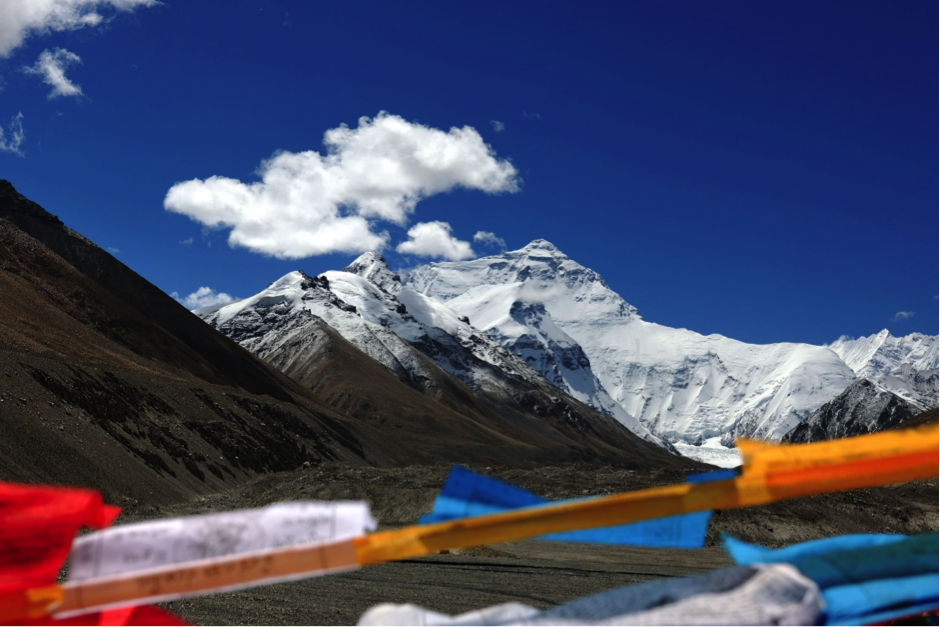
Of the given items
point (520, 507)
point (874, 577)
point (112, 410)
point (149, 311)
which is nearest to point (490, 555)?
point (874, 577)

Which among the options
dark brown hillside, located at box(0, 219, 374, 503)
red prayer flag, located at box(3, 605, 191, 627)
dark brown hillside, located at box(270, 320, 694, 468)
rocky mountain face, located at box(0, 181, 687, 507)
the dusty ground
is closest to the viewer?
red prayer flag, located at box(3, 605, 191, 627)

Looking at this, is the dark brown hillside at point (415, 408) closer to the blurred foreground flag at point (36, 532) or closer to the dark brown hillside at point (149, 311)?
the dark brown hillside at point (149, 311)

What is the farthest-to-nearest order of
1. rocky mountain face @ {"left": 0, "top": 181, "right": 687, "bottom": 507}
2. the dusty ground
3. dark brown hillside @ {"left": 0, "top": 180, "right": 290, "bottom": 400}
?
dark brown hillside @ {"left": 0, "top": 180, "right": 290, "bottom": 400} < rocky mountain face @ {"left": 0, "top": 181, "right": 687, "bottom": 507} < the dusty ground

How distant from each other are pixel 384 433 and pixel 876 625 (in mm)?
119310

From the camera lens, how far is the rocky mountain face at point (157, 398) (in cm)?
4700

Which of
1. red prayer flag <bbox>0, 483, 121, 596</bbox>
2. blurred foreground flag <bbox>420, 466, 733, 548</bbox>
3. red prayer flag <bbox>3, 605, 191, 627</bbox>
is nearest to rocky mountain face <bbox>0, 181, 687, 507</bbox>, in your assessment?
red prayer flag <bbox>0, 483, 121, 596</bbox>

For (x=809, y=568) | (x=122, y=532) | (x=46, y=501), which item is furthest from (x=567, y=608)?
(x=46, y=501)

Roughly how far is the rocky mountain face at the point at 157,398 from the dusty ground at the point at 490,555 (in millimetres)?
5265

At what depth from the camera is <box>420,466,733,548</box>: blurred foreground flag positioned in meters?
2.23

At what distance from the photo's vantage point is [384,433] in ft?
393

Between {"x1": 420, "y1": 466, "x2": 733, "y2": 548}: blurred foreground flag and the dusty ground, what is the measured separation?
2.81 feet

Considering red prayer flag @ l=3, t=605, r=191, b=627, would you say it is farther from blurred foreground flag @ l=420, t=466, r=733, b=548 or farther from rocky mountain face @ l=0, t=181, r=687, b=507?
rocky mountain face @ l=0, t=181, r=687, b=507

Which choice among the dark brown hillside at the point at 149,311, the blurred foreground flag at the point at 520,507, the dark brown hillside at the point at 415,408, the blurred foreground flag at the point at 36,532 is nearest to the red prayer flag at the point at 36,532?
the blurred foreground flag at the point at 36,532

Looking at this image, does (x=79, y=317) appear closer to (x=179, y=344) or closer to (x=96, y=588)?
(x=179, y=344)
